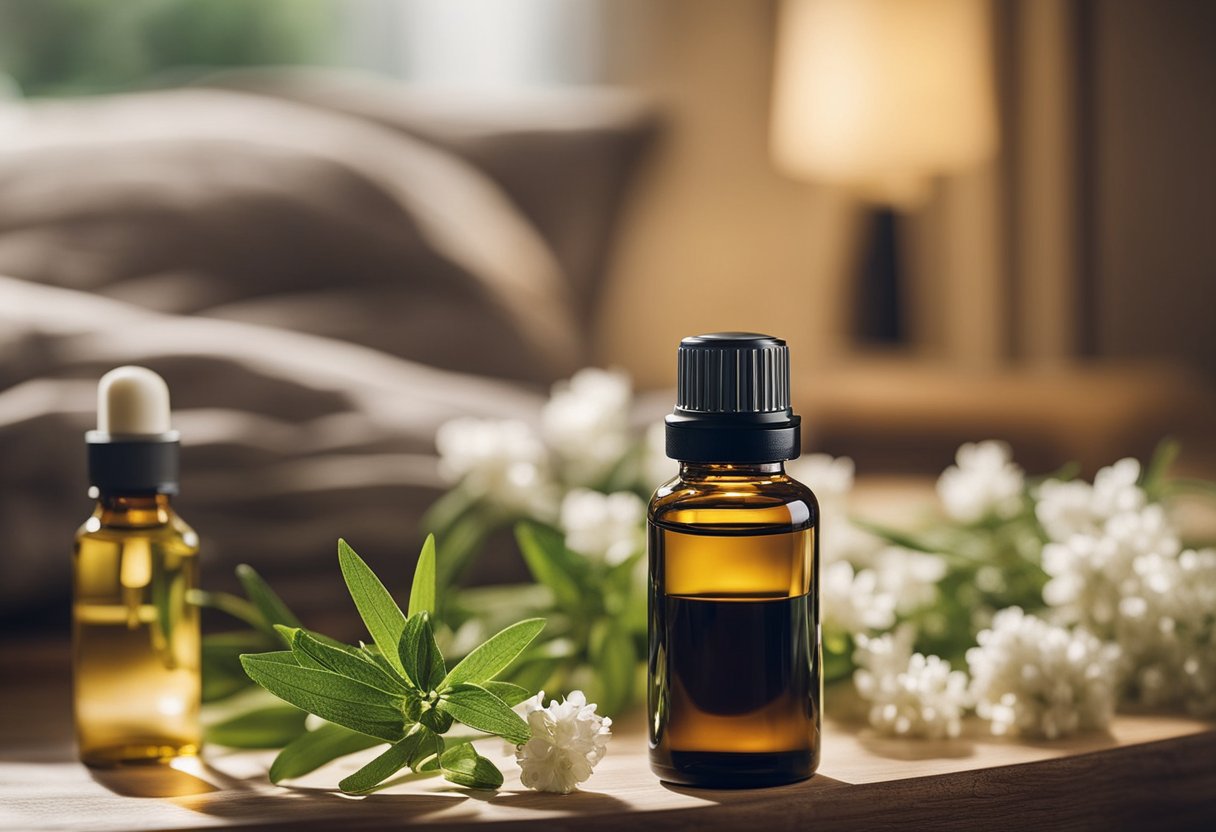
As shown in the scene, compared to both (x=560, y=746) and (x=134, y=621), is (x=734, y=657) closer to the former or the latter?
(x=560, y=746)

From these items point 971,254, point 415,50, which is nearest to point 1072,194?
point 971,254

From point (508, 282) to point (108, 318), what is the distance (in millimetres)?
544

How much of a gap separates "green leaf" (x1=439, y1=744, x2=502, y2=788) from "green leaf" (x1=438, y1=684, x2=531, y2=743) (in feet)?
0.05

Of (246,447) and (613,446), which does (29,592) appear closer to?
(246,447)

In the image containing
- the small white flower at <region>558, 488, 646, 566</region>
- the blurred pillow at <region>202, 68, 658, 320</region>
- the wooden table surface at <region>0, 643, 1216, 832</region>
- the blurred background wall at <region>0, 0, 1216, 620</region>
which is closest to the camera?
the wooden table surface at <region>0, 643, 1216, 832</region>

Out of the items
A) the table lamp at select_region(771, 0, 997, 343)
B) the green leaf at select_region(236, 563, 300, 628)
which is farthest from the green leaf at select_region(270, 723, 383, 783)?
the table lamp at select_region(771, 0, 997, 343)

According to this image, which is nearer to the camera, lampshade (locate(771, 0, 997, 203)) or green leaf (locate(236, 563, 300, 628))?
green leaf (locate(236, 563, 300, 628))

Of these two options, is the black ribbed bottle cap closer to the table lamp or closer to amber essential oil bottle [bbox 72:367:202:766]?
amber essential oil bottle [bbox 72:367:202:766]

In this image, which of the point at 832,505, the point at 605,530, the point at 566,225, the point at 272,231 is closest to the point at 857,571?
the point at 832,505

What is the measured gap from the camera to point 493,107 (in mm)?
1824

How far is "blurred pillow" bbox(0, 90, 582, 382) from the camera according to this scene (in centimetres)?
121

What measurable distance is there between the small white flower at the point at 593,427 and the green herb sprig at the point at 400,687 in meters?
0.30

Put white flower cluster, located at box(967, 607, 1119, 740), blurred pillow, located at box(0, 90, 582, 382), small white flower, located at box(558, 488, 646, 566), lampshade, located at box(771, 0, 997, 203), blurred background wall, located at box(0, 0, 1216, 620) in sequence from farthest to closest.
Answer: lampshade, located at box(771, 0, 997, 203) → blurred pillow, located at box(0, 90, 582, 382) → blurred background wall, located at box(0, 0, 1216, 620) → small white flower, located at box(558, 488, 646, 566) → white flower cluster, located at box(967, 607, 1119, 740)

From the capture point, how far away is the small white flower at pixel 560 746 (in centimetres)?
46
